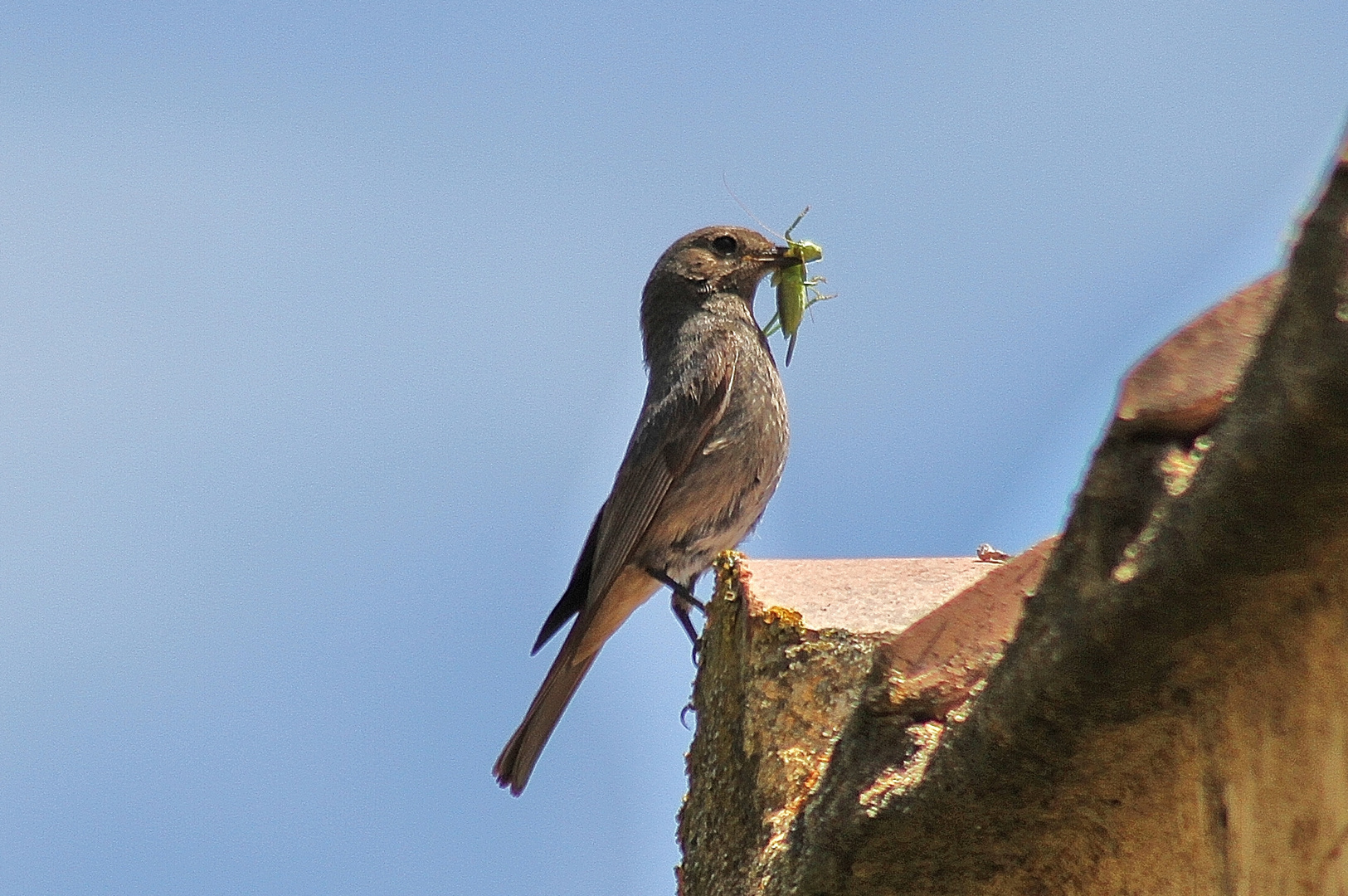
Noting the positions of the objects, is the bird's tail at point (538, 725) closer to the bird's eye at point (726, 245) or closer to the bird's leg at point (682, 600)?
the bird's leg at point (682, 600)

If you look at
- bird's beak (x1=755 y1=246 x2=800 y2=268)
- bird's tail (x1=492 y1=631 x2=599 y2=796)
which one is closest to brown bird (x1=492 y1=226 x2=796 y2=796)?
bird's tail (x1=492 y1=631 x2=599 y2=796)

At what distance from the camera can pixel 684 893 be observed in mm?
4609

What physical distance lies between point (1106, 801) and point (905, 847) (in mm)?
374

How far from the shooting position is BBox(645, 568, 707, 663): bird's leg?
8445 millimetres

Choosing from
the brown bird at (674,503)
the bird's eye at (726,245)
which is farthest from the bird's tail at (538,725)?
the bird's eye at (726,245)

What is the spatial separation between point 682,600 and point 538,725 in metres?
0.95

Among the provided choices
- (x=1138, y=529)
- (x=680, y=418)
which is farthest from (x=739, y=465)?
(x=1138, y=529)

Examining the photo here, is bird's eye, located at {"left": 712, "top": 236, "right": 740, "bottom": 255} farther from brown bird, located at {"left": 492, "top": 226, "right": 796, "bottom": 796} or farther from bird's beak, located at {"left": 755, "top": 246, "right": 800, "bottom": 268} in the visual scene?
brown bird, located at {"left": 492, "top": 226, "right": 796, "bottom": 796}

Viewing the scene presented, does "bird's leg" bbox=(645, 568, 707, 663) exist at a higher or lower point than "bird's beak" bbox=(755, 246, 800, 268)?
lower

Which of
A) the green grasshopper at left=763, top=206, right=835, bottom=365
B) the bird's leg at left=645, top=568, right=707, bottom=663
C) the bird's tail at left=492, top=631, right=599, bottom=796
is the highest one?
the green grasshopper at left=763, top=206, right=835, bottom=365

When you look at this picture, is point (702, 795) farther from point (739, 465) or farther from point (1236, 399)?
point (739, 465)

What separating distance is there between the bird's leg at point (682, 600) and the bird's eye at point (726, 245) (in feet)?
6.78

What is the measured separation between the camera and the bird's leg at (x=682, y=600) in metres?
8.45

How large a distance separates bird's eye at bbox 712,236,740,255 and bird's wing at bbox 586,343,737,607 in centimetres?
109
